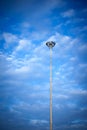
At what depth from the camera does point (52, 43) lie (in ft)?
145
